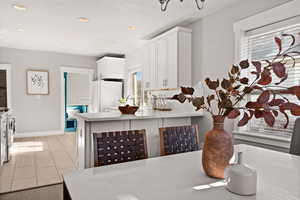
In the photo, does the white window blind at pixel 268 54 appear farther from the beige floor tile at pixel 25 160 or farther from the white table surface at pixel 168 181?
the beige floor tile at pixel 25 160

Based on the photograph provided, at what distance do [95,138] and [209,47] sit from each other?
251cm

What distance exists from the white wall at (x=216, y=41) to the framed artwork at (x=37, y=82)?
179 inches

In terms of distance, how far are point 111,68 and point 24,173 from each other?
3.59 metres

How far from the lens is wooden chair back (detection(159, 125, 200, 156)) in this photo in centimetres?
161

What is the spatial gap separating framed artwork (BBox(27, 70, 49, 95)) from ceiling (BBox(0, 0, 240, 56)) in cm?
94

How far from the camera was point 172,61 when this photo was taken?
Answer: 3.47 m

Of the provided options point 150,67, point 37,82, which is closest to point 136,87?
point 150,67

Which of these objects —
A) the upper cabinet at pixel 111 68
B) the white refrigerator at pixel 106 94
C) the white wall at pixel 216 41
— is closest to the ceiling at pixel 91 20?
the white wall at pixel 216 41

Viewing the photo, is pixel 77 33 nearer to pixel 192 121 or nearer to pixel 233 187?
pixel 192 121

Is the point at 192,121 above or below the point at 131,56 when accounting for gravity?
below

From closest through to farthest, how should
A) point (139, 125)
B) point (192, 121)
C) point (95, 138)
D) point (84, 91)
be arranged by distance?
point (95, 138)
point (139, 125)
point (192, 121)
point (84, 91)

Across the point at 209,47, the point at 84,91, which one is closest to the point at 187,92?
the point at 209,47

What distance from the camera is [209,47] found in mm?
3170

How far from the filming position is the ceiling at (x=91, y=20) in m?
2.82
